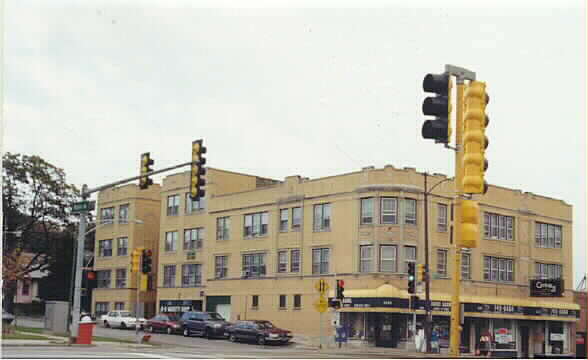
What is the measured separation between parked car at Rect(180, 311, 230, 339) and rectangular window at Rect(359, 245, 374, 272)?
9.58 m

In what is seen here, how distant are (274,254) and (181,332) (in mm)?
8510

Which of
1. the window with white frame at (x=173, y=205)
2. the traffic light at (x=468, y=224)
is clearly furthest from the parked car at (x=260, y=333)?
the traffic light at (x=468, y=224)

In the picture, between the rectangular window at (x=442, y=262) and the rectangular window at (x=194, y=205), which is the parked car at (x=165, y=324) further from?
the rectangular window at (x=442, y=262)

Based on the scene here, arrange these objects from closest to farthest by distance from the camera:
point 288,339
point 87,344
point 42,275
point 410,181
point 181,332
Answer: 1. point 87,344
2. point 288,339
3. point 410,181
4. point 181,332
5. point 42,275

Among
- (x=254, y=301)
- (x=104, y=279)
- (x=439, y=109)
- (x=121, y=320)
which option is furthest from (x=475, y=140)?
(x=104, y=279)

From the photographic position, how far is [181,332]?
185 feet

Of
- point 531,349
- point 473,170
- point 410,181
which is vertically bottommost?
point 531,349

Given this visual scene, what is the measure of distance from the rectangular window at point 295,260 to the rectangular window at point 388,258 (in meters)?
7.36

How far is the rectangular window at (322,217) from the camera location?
55250mm

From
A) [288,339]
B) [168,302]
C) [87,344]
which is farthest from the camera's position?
[168,302]

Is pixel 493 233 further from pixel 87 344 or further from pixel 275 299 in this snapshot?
pixel 87 344

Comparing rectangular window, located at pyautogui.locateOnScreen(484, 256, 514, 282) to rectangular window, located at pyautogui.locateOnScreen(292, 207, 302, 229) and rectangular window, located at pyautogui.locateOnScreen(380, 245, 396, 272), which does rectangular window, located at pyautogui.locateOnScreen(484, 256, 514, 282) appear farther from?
rectangular window, located at pyautogui.locateOnScreen(292, 207, 302, 229)

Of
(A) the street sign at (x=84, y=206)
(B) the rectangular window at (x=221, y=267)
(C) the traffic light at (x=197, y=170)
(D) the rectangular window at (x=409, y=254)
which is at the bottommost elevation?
(B) the rectangular window at (x=221, y=267)

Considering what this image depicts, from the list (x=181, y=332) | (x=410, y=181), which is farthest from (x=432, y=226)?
(x=181, y=332)
